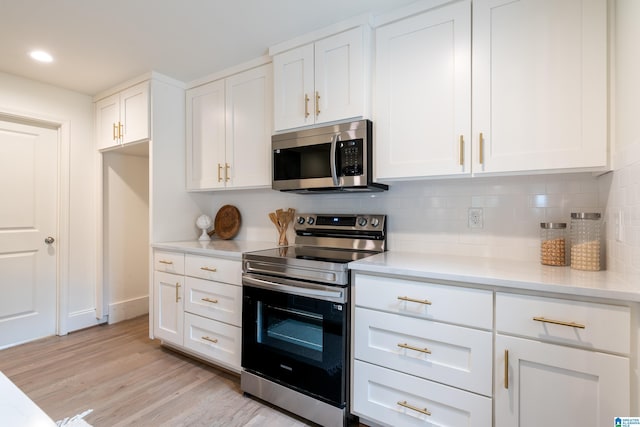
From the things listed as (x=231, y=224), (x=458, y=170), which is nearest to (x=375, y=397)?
(x=458, y=170)

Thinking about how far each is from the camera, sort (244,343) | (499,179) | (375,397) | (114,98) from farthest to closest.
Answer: (114,98) → (244,343) → (499,179) → (375,397)

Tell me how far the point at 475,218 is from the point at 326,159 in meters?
0.99

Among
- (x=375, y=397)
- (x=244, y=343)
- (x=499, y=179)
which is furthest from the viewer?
(x=244, y=343)

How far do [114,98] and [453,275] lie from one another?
3.28 m

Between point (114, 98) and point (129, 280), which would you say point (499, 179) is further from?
point (129, 280)

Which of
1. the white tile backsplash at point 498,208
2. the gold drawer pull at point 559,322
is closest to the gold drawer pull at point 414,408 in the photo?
the gold drawer pull at point 559,322

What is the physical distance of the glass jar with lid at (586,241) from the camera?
1438 millimetres

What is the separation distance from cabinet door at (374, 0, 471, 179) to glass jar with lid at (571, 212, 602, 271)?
56 centimetres

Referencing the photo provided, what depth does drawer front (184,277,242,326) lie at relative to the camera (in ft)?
7.00

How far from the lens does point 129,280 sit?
11.4ft

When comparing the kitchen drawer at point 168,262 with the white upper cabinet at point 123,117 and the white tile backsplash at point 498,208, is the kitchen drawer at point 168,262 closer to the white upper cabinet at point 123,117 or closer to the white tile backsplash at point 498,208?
the white upper cabinet at point 123,117

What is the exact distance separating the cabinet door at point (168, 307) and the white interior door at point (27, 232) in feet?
3.92

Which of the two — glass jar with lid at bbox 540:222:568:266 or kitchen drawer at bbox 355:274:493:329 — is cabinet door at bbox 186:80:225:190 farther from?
glass jar with lid at bbox 540:222:568:266

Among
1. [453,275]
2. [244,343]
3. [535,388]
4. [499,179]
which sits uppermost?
[499,179]
